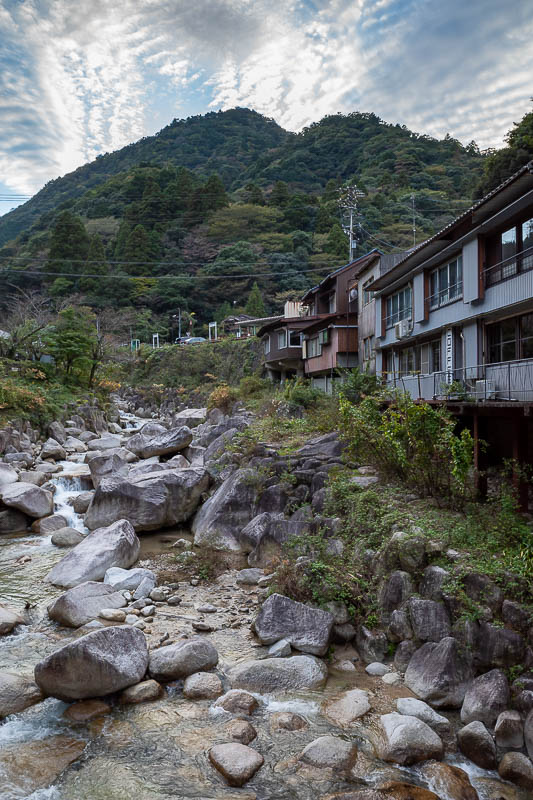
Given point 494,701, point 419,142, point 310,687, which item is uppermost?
point 419,142

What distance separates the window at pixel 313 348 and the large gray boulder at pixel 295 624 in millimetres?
23135

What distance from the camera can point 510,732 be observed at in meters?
5.69

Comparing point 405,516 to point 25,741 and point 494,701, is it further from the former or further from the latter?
point 25,741

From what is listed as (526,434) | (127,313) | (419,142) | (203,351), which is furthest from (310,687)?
(419,142)

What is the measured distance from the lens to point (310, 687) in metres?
7.18

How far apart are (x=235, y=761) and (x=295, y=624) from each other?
2673mm

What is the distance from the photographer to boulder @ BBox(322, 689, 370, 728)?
646cm

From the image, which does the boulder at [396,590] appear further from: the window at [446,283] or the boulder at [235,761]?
the window at [446,283]

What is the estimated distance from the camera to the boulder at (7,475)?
1706cm

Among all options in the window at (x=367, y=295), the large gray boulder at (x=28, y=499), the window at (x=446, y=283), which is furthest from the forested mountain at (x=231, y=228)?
the window at (x=446, y=283)

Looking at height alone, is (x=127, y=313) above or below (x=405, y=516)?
above

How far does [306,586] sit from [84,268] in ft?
192

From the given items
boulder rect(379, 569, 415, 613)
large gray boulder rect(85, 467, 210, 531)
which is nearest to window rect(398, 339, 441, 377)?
large gray boulder rect(85, 467, 210, 531)

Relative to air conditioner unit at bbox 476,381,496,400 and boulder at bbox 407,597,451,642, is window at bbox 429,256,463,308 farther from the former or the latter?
boulder at bbox 407,597,451,642
